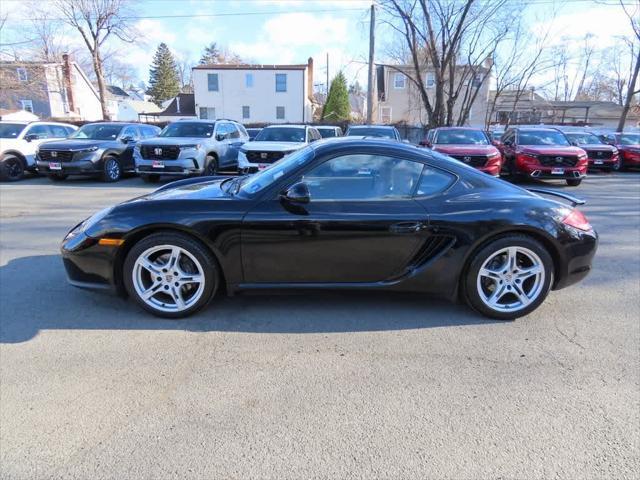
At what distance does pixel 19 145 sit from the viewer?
12.5 m

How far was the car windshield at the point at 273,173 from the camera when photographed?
3.49 m

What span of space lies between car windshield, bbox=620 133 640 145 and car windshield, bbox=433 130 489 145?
8.95 m

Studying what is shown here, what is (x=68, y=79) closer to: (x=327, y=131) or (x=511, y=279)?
(x=327, y=131)

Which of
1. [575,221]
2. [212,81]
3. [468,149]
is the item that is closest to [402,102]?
[212,81]

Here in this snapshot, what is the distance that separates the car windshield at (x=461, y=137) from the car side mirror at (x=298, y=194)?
1030 cm

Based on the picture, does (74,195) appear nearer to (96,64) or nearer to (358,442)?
(358,442)

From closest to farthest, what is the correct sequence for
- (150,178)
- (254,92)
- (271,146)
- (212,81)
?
(271,146)
(150,178)
(254,92)
(212,81)

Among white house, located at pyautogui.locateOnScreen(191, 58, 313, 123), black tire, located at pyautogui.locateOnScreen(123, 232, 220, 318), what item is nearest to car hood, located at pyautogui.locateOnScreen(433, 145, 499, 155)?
black tire, located at pyautogui.locateOnScreen(123, 232, 220, 318)

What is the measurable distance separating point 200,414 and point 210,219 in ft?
4.86

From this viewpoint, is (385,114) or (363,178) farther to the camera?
(385,114)

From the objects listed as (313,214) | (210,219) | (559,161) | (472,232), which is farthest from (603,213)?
(210,219)

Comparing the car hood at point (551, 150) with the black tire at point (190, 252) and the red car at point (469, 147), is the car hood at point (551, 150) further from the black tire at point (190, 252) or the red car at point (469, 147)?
the black tire at point (190, 252)

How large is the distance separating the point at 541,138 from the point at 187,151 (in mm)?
10416

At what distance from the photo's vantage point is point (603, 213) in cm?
816
